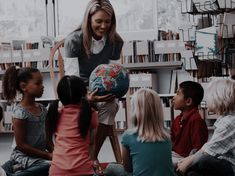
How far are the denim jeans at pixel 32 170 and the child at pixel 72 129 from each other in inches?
6.8

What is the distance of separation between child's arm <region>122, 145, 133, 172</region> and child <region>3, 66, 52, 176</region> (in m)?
0.47

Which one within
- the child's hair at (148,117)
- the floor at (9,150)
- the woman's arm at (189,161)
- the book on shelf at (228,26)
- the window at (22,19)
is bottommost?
the floor at (9,150)

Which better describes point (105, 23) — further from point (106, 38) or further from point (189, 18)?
point (189, 18)

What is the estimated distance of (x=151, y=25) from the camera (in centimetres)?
551

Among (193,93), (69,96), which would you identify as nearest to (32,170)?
(69,96)

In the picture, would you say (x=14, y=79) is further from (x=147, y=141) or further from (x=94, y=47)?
(x=147, y=141)

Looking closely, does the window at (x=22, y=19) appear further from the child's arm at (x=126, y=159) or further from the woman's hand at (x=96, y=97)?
the child's arm at (x=126, y=159)

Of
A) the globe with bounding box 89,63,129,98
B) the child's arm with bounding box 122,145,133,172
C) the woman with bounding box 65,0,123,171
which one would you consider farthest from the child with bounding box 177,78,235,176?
the woman with bounding box 65,0,123,171

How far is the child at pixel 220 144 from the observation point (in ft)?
8.38

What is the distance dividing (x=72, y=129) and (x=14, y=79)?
0.61 metres

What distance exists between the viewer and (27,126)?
2.87 meters

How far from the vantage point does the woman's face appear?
119 inches

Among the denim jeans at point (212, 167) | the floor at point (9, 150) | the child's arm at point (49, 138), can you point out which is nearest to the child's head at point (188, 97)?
the denim jeans at point (212, 167)

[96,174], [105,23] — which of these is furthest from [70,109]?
[105,23]
